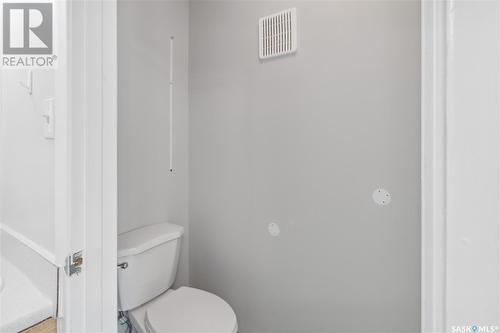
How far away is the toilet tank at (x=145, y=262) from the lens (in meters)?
1.19

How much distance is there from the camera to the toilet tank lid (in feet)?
3.89

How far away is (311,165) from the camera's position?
1.23 meters

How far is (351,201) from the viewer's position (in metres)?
1.13

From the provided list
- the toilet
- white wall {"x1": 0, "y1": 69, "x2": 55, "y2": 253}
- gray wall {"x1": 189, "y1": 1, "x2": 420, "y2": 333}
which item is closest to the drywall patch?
gray wall {"x1": 189, "y1": 1, "x2": 420, "y2": 333}

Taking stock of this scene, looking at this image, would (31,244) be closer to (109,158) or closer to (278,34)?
(109,158)
